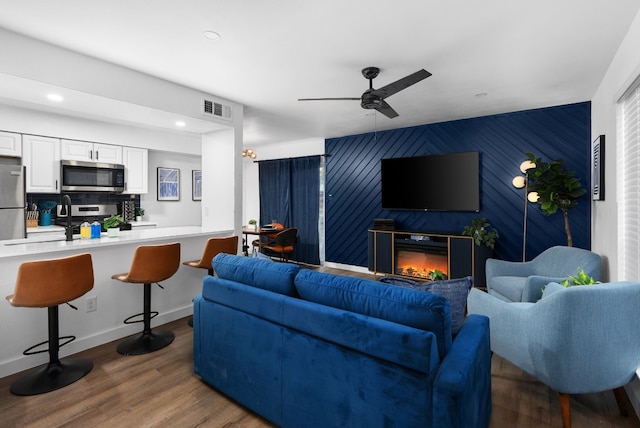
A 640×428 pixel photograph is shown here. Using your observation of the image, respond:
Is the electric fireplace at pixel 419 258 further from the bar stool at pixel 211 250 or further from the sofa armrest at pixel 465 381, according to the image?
the sofa armrest at pixel 465 381

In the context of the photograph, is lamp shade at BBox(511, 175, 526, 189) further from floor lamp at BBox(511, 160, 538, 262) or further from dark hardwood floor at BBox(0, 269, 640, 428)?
dark hardwood floor at BBox(0, 269, 640, 428)

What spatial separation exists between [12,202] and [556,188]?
6719 millimetres

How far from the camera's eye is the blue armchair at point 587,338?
1.82m

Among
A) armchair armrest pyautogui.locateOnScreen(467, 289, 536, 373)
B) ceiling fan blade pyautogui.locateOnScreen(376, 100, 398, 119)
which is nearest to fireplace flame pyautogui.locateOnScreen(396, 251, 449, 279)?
ceiling fan blade pyautogui.locateOnScreen(376, 100, 398, 119)

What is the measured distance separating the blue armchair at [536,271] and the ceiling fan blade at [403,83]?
188 centimetres

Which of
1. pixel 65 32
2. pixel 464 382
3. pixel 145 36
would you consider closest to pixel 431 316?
pixel 464 382

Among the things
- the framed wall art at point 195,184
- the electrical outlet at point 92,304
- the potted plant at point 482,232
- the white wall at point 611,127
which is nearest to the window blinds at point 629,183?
the white wall at point 611,127

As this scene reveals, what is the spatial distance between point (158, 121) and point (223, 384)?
10.0 feet

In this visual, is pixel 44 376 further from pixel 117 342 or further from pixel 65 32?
pixel 65 32

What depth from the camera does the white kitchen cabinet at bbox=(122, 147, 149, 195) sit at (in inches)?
222

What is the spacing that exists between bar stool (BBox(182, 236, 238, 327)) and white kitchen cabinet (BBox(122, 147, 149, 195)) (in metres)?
2.84

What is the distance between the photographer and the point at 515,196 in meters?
4.66

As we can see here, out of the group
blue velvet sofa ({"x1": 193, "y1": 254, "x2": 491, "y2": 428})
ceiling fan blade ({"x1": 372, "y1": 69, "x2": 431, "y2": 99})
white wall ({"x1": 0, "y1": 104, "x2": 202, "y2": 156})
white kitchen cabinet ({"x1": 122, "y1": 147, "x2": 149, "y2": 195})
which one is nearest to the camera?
blue velvet sofa ({"x1": 193, "y1": 254, "x2": 491, "y2": 428})

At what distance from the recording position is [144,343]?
3059mm
